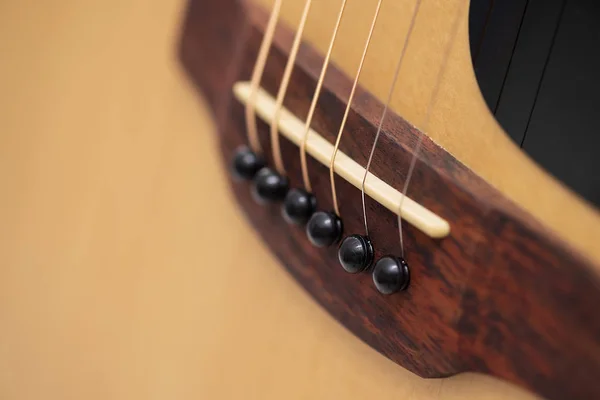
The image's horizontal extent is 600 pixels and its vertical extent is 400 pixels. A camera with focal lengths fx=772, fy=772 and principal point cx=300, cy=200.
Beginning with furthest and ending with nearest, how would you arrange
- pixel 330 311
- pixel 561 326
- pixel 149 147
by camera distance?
pixel 149 147 → pixel 330 311 → pixel 561 326

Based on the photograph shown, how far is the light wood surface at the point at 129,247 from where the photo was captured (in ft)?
1.63

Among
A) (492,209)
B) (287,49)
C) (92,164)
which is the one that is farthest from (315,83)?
(92,164)

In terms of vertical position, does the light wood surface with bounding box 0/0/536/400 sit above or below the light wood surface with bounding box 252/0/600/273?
below

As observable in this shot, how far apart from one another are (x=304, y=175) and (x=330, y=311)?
8 centimetres

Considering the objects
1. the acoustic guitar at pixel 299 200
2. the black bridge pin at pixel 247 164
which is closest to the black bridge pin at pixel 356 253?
the acoustic guitar at pixel 299 200

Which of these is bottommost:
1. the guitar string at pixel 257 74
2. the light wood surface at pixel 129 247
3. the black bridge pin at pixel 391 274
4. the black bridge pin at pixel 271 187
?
the light wood surface at pixel 129 247

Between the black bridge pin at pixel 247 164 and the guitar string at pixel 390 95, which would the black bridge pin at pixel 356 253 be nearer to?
the guitar string at pixel 390 95

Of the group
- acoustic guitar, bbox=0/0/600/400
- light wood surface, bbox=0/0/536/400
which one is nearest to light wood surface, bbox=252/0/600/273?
acoustic guitar, bbox=0/0/600/400

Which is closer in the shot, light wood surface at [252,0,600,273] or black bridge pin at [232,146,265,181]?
light wood surface at [252,0,600,273]

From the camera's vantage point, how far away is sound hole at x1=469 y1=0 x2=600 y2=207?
13.0 inches

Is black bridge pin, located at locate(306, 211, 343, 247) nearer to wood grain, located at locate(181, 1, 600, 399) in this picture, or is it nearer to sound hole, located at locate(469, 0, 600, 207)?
wood grain, located at locate(181, 1, 600, 399)

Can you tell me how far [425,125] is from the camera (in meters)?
0.39

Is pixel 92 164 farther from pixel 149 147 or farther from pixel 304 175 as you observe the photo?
pixel 304 175

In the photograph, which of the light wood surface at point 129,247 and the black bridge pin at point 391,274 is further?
the light wood surface at point 129,247
